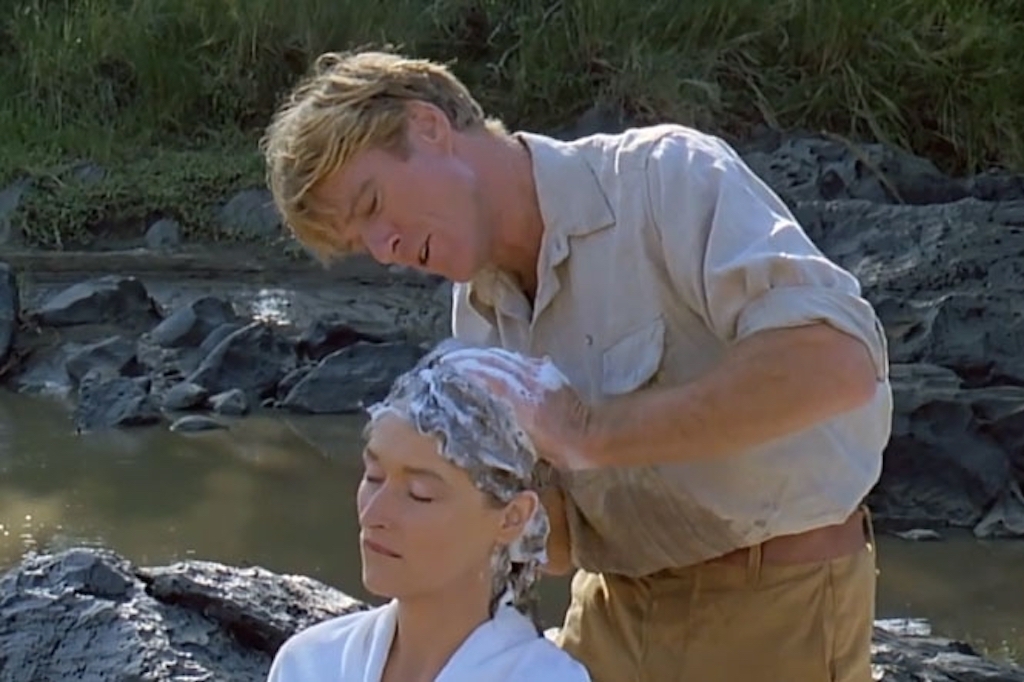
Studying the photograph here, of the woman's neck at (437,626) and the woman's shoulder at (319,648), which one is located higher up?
the woman's neck at (437,626)

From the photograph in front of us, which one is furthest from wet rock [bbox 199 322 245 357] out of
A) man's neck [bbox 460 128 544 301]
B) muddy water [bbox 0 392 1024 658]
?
man's neck [bbox 460 128 544 301]

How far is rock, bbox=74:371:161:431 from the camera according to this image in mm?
7699

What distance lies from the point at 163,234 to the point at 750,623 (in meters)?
8.95

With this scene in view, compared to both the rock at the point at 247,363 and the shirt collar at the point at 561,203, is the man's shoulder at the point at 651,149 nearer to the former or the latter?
the shirt collar at the point at 561,203

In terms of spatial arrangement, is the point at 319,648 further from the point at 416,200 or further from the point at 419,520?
the point at 416,200

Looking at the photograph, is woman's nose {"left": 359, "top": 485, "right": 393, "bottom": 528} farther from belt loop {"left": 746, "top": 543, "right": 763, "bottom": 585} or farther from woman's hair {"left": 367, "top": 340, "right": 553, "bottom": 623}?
belt loop {"left": 746, "top": 543, "right": 763, "bottom": 585}

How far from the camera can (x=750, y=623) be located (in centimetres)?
235

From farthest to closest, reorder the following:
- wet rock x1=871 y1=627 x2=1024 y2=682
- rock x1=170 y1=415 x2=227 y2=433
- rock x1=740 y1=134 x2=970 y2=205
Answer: rock x1=740 y1=134 x2=970 y2=205, rock x1=170 y1=415 x2=227 y2=433, wet rock x1=871 y1=627 x2=1024 y2=682

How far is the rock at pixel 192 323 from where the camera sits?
8.84 metres

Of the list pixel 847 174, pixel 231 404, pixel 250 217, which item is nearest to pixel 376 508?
pixel 231 404

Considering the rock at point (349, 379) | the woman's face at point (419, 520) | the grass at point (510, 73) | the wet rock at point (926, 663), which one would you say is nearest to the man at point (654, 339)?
the woman's face at point (419, 520)

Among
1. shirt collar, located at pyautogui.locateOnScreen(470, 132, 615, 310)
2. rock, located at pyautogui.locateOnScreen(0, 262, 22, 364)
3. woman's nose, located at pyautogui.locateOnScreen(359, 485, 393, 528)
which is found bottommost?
rock, located at pyautogui.locateOnScreen(0, 262, 22, 364)

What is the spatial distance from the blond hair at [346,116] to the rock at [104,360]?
6329 mm

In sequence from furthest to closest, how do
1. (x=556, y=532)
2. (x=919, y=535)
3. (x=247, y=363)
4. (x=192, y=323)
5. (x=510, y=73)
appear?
(x=510, y=73), (x=192, y=323), (x=247, y=363), (x=919, y=535), (x=556, y=532)
